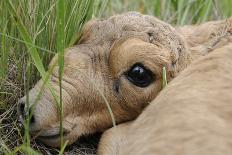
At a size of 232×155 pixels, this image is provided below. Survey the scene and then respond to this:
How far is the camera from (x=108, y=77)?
3.28 meters

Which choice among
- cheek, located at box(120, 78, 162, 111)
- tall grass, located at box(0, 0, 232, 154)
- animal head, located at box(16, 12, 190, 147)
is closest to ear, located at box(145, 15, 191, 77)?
animal head, located at box(16, 12, 190, 147)

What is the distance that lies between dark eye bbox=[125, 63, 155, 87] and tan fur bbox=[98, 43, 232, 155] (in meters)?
0.45

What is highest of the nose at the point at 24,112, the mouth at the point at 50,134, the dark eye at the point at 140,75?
the dark eye at the point at 140,75

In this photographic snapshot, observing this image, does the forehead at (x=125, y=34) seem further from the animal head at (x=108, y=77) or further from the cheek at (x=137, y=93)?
the cheek at (x=137, y=93)

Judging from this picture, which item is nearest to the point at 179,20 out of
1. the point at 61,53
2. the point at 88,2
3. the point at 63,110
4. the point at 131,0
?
the point at 131,0

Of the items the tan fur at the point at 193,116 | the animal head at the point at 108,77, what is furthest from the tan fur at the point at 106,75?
the tan fur at the point at 193,116

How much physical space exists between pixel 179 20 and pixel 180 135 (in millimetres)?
2749

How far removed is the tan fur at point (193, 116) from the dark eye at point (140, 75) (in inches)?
17.6

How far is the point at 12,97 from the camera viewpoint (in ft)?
10.9

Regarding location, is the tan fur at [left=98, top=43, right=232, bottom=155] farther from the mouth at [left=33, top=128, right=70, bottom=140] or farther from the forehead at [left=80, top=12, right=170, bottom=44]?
the forehead at [left=80, top=12, right=170, bottom=44]

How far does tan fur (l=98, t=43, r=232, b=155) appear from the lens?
7.22 ft

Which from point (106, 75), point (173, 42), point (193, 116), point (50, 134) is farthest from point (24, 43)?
point (193, 116)

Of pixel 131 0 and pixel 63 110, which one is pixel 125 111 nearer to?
pixel 63 110

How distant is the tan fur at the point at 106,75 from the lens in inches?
122
